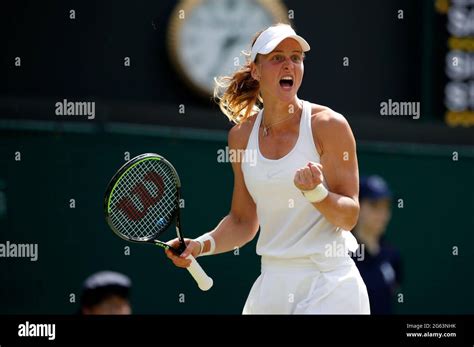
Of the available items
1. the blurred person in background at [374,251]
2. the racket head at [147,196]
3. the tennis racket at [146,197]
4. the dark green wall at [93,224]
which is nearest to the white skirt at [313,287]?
the tennis racket at [146,197]

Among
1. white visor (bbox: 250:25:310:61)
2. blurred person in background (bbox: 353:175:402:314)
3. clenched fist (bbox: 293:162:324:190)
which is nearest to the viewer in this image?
clenched fist (bbox: 293:162:324:190)

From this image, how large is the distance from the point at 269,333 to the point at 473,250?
323cm

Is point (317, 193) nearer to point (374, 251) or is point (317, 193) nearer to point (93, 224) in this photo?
point (374, 251)

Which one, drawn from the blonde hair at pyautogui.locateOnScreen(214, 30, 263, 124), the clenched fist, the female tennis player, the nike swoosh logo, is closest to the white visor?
the female tennis player

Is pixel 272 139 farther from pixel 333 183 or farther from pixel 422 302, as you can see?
pixel 422 302

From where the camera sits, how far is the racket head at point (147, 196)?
4840 millimetres

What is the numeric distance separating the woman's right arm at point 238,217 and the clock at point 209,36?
242cm

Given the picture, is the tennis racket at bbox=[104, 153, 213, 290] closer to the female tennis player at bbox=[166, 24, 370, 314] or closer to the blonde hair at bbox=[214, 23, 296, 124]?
the female tennis player at bbox=[166, 24, 370, 314]

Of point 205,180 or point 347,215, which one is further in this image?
point 205,180

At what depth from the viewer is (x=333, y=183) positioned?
14.9ft

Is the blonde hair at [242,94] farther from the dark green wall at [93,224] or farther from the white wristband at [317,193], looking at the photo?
the dark green wall at [93,224]

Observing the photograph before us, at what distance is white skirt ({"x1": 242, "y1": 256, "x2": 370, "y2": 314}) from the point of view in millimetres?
4484

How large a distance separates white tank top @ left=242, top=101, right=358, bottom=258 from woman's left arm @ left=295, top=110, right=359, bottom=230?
4 centimetres

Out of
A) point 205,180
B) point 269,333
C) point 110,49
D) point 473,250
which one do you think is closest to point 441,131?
point 473,250
